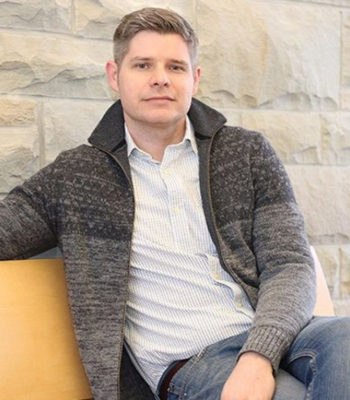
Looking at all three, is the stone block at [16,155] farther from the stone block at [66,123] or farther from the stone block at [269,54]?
the stone block at [269,54]

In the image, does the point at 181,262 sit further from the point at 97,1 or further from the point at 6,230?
the point at 97,1

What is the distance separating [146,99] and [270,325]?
58 cm

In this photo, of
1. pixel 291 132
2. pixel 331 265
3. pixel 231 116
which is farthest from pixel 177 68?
pixel 331 265

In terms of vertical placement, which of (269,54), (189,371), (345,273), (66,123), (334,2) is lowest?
Answer: (345,273)

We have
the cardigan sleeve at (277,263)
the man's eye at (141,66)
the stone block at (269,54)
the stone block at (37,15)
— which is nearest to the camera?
the cardigan sleeve at (277,263)

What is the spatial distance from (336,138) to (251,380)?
1100mm

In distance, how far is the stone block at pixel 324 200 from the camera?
2221 millimetres

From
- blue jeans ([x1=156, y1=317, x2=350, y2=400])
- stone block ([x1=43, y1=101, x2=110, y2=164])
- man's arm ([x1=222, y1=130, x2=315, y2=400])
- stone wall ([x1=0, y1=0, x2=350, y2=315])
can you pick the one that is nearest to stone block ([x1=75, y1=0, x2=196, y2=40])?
→ stone wall ([x1=0, y1=0, x2=350, y2=315])

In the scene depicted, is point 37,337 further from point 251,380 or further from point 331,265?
point 331,265

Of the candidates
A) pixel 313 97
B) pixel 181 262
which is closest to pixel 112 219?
pixel 181 262

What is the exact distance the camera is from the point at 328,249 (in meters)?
2.27

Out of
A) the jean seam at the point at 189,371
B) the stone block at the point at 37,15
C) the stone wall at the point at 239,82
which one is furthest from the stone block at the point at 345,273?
the stone block at the point at 37,15

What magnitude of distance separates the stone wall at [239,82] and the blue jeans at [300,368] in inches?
27.0

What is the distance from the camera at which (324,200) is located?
2258mm
